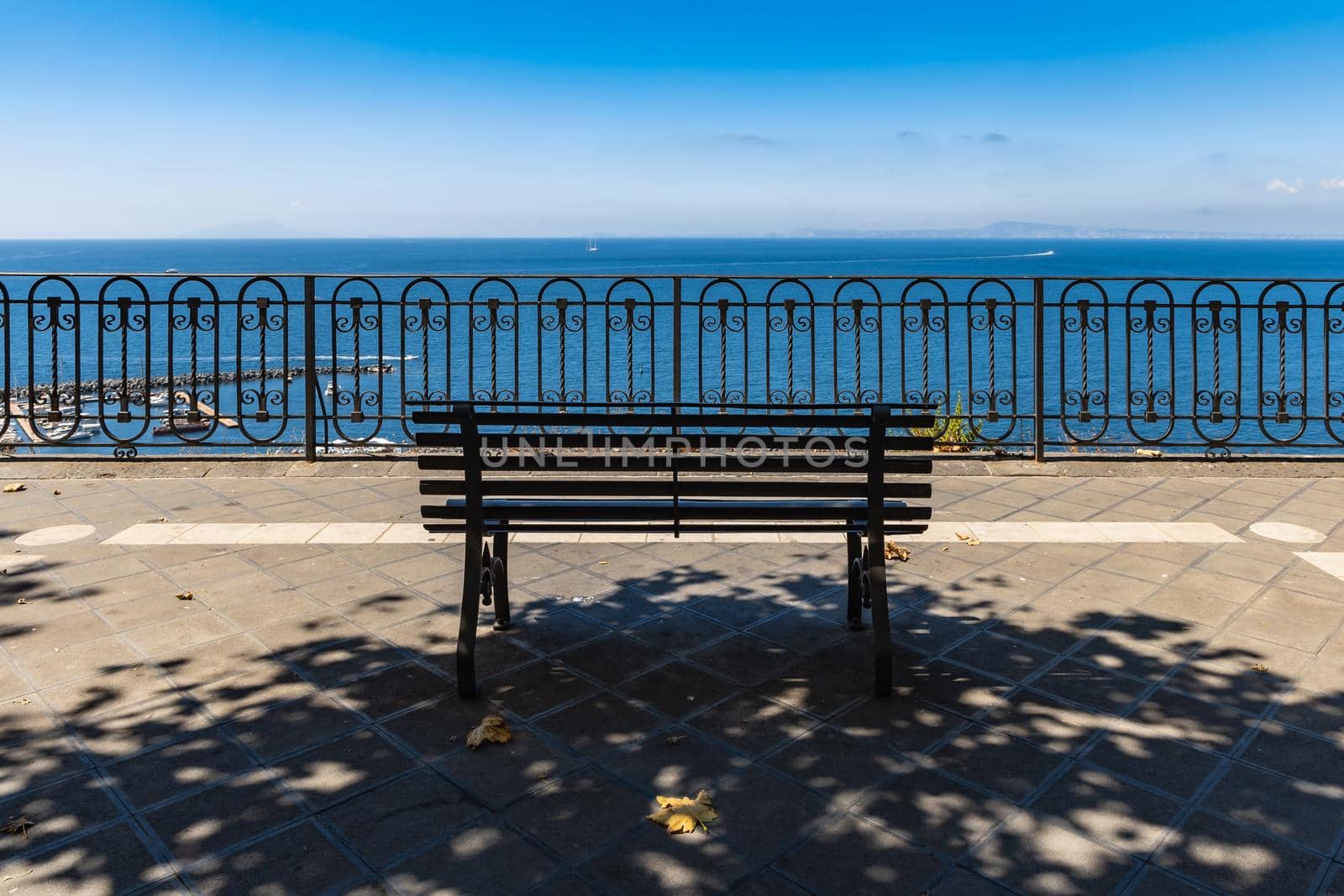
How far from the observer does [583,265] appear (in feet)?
502

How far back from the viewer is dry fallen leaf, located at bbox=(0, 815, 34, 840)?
2740 millimetres

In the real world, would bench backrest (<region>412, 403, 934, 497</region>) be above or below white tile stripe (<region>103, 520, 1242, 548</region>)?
above

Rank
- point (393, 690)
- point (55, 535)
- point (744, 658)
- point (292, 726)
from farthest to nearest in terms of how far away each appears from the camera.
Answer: point (55, 535) → point (744, 658) → point (393, 690) → point (292, 726)

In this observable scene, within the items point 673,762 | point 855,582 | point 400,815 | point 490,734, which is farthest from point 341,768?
point 855,582

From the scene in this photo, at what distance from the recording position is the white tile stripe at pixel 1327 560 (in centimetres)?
509

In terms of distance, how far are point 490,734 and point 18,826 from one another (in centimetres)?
135

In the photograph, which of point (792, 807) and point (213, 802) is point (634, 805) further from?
point (213, 802)

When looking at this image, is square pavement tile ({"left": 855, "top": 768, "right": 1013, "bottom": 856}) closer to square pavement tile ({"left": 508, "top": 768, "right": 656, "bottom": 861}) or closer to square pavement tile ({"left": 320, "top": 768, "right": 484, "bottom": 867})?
square pavement tile ({"left": 508, "top": 768, "right": 656, "bottom": 861})

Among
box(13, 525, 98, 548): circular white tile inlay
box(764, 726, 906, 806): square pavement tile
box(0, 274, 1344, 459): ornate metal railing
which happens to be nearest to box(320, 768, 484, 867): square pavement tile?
box(764, 726, 906, 806): square pavement tile

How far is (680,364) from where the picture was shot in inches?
337

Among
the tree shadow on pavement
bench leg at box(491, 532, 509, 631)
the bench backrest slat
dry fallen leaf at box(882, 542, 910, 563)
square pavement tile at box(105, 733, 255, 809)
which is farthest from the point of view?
dry fallen leaf at box(882, 542, 910, 563)

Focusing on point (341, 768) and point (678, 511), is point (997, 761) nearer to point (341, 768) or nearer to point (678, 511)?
point (678, 511)

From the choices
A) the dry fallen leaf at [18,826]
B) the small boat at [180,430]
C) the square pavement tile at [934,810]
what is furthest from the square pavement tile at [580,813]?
the small boat at [180,430]

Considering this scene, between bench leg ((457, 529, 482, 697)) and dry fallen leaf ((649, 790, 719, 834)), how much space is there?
3.39 feet
